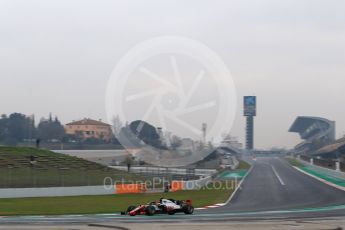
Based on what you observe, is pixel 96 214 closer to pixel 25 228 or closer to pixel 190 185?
pixel 25 228

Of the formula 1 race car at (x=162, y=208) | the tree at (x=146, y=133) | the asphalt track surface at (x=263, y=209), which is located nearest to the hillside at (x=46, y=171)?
the asphalt track surface at (x=263, y=209)

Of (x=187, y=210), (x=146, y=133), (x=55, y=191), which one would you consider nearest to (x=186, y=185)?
(x=55, y=191)

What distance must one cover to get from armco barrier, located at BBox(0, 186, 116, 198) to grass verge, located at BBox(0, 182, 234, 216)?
156 cm

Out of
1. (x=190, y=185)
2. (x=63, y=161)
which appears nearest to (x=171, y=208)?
(x=190, y=185)

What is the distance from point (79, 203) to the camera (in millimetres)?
36156

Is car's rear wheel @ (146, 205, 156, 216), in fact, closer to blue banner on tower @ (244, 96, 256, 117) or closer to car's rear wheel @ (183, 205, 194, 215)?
car's rear wheel @ (183, 205, 194, 215)

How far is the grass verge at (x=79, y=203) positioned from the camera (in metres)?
31.2

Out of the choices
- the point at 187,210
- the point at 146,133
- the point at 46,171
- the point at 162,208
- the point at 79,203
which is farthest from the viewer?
the point at 146,133

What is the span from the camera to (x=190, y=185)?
50.8 m

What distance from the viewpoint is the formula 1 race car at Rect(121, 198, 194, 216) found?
2728 centimetres

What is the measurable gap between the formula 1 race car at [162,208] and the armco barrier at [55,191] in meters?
15.5

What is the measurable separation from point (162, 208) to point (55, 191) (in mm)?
16888

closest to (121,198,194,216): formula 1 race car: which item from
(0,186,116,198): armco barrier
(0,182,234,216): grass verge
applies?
(0,182,234,216): grass verge

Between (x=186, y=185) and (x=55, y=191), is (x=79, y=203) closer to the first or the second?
(x=55, y=191)
